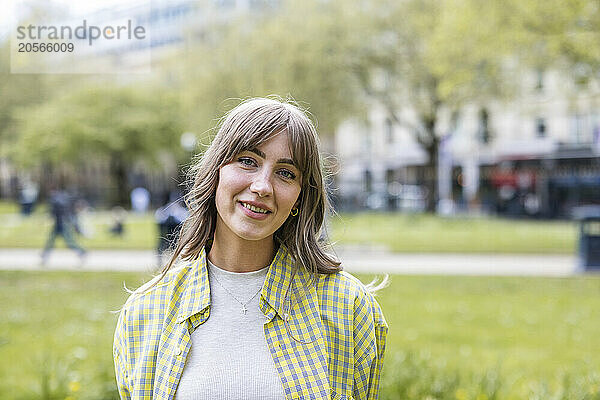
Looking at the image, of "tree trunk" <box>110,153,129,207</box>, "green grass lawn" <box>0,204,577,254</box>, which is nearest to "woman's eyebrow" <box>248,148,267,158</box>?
"green grass lawn" <box>0,204,577,254</box>

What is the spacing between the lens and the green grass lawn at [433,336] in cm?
457

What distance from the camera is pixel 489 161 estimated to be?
124ft

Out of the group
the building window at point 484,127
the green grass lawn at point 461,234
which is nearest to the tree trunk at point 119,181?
the green grass lawn at point 461,234

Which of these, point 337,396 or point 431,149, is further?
point 431,149

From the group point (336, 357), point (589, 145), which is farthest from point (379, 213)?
point (336, 357)

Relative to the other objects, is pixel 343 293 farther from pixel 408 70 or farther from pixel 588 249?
pixel 408 70

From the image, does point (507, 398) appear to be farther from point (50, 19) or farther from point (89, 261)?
point (89, 261)

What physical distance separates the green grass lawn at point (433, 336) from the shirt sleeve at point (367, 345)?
2.07 meters

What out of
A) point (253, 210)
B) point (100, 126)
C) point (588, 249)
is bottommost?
point (588, 249)

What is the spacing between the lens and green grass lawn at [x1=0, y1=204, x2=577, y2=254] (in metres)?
18.1

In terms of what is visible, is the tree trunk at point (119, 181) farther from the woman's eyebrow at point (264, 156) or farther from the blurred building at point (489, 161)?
the woman's eyebrow at point (264, 156)

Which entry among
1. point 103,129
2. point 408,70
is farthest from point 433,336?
point 103,129

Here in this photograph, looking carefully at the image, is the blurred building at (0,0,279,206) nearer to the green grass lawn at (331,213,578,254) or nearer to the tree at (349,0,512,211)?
the tree at (349,0,512,211)

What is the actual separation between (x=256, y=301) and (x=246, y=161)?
16.1 inches
